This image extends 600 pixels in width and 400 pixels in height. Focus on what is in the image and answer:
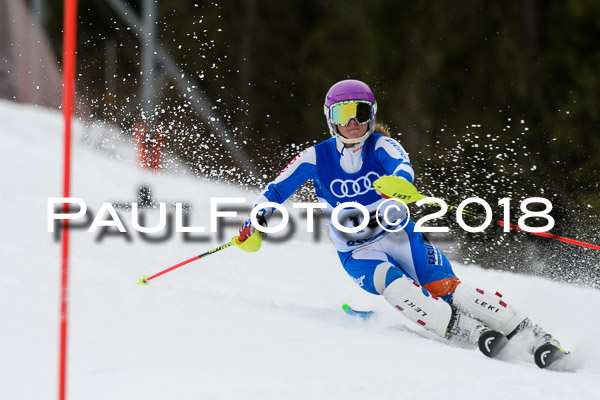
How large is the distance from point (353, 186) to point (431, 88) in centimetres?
952

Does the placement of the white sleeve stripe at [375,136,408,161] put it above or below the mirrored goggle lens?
below

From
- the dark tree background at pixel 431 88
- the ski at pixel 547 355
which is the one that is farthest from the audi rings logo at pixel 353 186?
the dark tree background at pixel 431 88

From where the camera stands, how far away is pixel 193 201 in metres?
9.26

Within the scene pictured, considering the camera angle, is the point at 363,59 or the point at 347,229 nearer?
Result: the point at 347,229

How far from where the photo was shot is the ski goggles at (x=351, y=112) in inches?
156

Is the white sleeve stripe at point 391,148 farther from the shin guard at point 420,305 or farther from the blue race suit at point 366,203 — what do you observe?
the shin guard at point 420,305

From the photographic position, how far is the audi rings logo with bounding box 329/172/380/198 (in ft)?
13.2

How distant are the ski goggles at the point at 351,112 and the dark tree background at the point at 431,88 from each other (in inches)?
127

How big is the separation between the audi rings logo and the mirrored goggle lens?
11.6 inches

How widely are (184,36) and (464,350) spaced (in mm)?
20516

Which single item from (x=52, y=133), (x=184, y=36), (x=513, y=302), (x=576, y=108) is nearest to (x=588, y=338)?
(x=513, y=302)

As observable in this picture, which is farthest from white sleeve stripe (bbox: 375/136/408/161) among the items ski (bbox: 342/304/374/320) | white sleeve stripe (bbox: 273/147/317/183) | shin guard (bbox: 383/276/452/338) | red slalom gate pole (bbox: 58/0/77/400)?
red slalom gate pole (bbox: 58/0/77/400)

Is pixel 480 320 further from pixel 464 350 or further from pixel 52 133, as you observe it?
pixel 52 133

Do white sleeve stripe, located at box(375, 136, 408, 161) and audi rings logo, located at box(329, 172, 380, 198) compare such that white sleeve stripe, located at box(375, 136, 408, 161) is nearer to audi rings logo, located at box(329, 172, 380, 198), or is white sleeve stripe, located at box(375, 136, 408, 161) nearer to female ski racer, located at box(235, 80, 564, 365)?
female ski racer, located at box(235, 80, 564, 365)
